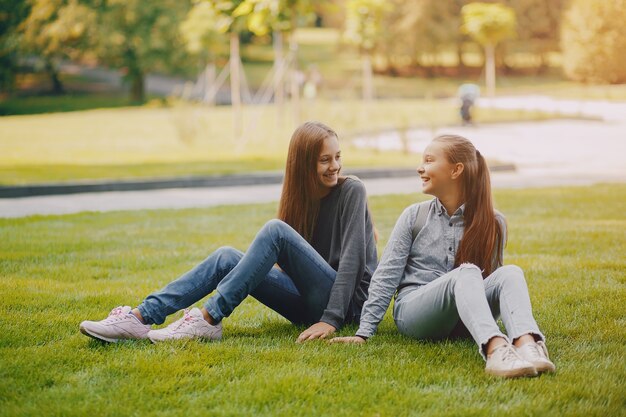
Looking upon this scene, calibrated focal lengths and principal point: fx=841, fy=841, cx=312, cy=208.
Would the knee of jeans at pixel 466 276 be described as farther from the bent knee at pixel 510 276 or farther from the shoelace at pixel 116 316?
the shoelace at pixel 116 316

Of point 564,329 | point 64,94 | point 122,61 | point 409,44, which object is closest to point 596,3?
point 409,44

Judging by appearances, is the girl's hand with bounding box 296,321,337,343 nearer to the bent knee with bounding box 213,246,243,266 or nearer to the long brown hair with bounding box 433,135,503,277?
the bent knee with bounding box 213,246,243,266

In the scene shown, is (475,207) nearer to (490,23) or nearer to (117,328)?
(117,328)

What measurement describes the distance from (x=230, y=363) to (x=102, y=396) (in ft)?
2.22

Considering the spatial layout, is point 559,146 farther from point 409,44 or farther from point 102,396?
point 409,44

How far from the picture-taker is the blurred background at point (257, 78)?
669 inches

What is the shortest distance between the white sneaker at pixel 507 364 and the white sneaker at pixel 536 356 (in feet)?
0.11

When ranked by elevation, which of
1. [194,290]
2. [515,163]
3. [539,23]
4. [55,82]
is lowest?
[515,163]

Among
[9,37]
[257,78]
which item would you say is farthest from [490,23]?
[9,37]

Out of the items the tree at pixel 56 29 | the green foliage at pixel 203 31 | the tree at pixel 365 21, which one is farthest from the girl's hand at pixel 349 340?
the tree at pixel 56 29

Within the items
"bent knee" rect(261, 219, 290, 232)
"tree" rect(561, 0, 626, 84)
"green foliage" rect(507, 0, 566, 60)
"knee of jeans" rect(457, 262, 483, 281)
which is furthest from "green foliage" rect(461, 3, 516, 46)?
"knee of jeans" rect(457, 262, 483, 281)

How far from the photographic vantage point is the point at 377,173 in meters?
14.1

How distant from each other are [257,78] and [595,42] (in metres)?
20.3

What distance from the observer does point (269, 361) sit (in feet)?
13.1
